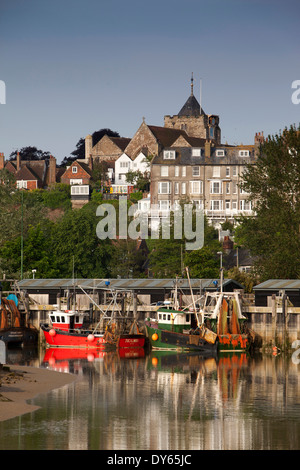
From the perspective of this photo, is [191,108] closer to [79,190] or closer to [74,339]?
[79,190]

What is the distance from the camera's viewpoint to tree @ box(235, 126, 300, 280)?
8444 centimetres

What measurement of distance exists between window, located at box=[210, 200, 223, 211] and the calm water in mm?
78993

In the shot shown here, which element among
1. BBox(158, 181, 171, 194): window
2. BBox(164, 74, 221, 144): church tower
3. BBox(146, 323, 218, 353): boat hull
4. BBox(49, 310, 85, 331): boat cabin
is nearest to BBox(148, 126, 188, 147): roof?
BBox(164, 74, 221, 144): church tower

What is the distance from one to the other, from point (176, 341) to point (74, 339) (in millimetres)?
9149

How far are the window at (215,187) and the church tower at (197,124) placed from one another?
3684cm

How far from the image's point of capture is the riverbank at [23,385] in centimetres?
4359

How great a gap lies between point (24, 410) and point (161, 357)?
27.3m

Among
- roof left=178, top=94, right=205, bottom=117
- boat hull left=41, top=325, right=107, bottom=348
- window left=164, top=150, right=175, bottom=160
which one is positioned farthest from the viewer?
roof left=178, top=94, right=205, bottom=117

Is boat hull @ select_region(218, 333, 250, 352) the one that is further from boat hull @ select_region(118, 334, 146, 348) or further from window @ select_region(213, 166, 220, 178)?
window @ select_region(213, 166, 220, 178)

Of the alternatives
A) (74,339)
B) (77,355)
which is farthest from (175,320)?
(74,339)

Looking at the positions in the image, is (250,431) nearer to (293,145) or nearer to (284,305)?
(284,305)

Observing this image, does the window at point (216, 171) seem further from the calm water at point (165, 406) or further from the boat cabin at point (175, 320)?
the calm water at point (165, 406)

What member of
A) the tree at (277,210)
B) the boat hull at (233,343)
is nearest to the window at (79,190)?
the tree at (277,210)

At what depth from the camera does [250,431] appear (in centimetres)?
3981
